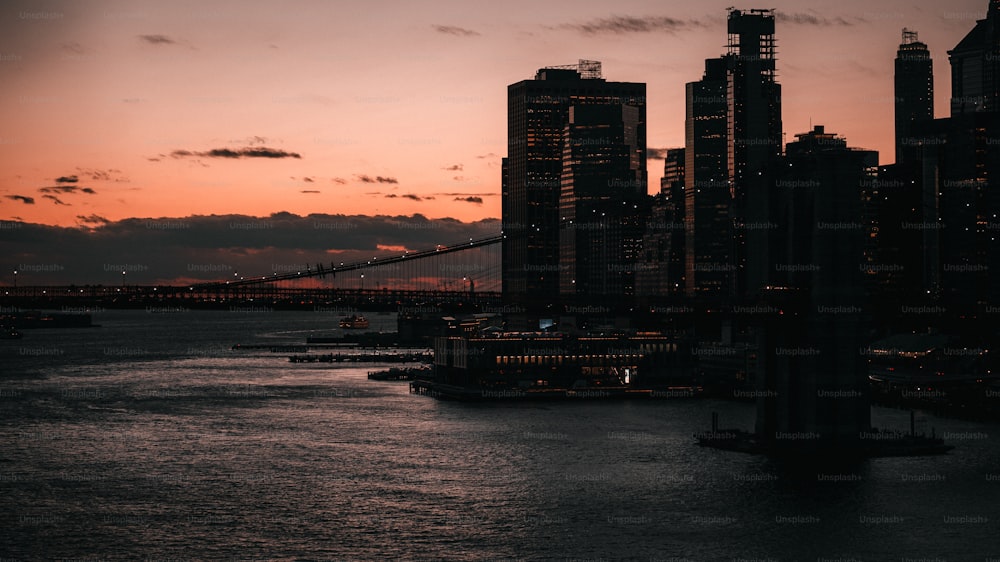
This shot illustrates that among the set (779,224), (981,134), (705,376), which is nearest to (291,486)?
(779,224)

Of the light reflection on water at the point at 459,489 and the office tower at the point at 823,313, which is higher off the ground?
the office tower at the point at 823,313

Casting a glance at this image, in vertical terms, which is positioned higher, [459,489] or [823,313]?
[823,313]

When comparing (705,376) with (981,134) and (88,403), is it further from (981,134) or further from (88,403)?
(981,134)

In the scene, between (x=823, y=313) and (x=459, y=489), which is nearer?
(x=459, y=489)

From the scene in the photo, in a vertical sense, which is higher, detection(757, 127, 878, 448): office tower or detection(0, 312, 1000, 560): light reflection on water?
detection(757, 127, 878, 448): office tower
